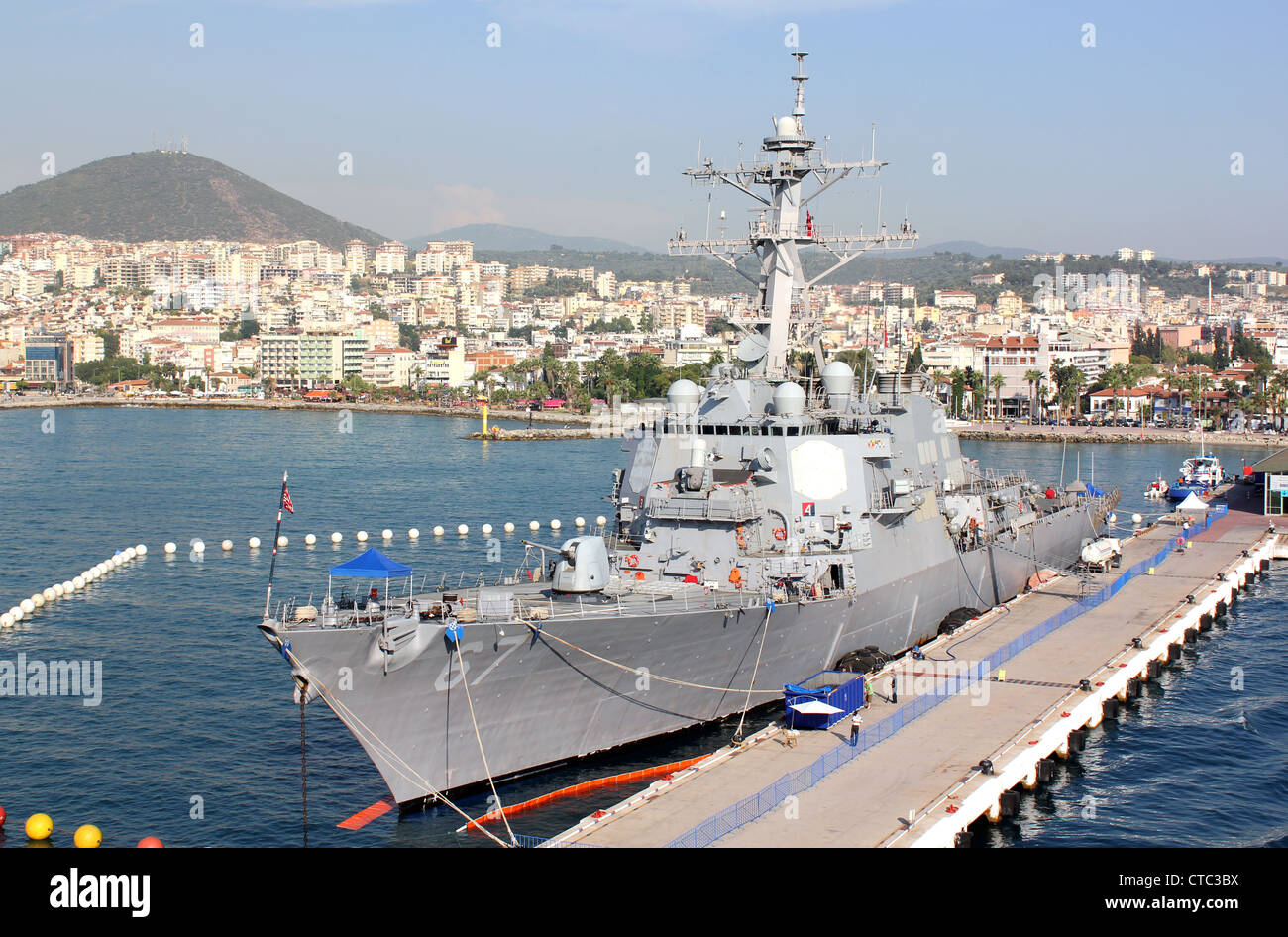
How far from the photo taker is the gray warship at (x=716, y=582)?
18188 mm

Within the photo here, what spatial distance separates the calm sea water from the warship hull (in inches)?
26.0

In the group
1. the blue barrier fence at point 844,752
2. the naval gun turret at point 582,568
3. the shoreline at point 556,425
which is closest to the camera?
the blue barrier fence at point 844,752

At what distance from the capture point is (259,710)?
2506cm

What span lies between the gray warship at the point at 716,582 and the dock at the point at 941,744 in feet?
6.04

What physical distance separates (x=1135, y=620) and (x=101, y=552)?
34285 mm

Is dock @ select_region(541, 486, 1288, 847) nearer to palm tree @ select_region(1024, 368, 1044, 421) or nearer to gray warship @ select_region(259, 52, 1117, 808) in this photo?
gray warship @ select_region(259, 52, 1117, 808)

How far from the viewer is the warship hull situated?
58.5 feet

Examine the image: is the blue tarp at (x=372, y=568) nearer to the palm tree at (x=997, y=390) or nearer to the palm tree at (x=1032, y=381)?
the palm tree at (x=997, y=390)

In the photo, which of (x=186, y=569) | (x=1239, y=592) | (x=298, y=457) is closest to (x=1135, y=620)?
(x=1239, y=592)

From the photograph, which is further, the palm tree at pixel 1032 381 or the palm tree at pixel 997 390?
the palm tree at pixel 997 390

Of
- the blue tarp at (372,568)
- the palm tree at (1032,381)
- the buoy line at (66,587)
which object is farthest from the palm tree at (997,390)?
the blue tarp at (372,568)

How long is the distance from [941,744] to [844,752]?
70.1 inches

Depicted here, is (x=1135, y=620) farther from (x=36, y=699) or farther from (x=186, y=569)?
(x=186, y=569)
